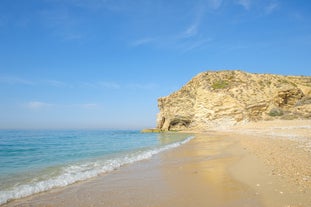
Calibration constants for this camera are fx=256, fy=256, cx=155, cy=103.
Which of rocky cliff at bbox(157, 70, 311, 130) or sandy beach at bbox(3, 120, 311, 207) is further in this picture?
rocky cliff at bbox(157, 70, 311, 130)

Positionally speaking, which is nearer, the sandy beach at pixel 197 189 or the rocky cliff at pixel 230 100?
the sandy beach at pixel 197 189

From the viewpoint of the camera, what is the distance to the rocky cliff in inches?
2007


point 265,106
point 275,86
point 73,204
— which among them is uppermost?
point 275,86

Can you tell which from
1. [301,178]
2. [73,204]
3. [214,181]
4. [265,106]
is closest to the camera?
[73,204]

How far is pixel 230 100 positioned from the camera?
5291cm

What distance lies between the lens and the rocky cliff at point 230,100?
51.0m

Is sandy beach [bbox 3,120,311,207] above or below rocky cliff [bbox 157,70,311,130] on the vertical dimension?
below

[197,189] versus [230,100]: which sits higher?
[230,100]

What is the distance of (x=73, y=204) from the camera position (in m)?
5.75

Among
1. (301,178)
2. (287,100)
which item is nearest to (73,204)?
(301,178)

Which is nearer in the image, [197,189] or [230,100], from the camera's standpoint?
[197,189]

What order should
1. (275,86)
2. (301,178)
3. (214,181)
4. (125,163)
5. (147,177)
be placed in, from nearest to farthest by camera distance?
(301,178)
(214,181)
(147,177)
(125,163)
(275,86)

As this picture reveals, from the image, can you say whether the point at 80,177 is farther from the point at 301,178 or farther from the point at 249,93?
the point at 249,93

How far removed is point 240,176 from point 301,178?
1.72 m
